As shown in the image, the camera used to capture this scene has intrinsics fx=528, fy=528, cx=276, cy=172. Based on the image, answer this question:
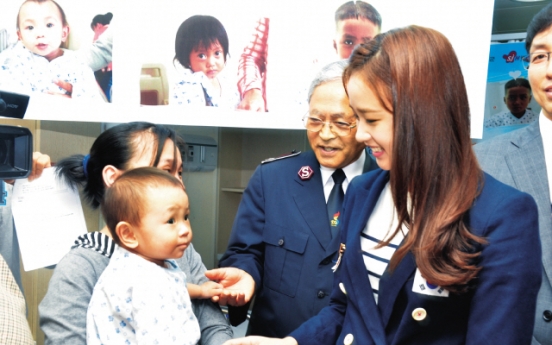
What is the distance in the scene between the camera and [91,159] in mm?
1499

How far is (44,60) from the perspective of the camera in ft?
7.72

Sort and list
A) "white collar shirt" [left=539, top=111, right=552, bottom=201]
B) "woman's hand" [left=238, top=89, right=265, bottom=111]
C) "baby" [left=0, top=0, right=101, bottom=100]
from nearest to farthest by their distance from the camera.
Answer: "white collar shirt" [left=539, top=111, right=552, bottom=201] → "woman's hand" [left=238, top=89, right=265, bottom=111] → "baby" [left=0, top=0, right=101, bottom=100]

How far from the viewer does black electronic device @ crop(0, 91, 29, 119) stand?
1.24 meters

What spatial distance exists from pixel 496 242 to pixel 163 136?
95 cm

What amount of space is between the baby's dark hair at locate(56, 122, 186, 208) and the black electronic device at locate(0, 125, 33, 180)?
0.18 metres

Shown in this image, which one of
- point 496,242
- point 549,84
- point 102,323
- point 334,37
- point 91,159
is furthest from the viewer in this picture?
point 334,37

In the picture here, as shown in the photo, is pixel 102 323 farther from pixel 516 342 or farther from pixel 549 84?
pixel 549 84

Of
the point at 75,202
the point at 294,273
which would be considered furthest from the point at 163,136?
the point at 294,273

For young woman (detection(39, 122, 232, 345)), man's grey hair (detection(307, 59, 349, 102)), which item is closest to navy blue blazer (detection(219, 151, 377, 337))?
young woman (detection(39, 122, 232, 345))

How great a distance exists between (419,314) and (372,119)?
14.5 inches

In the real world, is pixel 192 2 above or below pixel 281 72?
above

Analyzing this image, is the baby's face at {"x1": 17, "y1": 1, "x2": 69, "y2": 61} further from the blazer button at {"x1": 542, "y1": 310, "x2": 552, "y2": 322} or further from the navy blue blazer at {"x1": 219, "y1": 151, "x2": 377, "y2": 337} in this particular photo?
the blazer button at {"x1": 542, "y1": 310, "x2": 552, "y2": 322}

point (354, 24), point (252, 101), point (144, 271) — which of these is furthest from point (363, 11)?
point (144, 271)

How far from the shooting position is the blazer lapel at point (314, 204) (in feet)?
5.04
